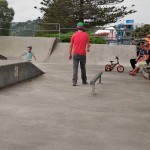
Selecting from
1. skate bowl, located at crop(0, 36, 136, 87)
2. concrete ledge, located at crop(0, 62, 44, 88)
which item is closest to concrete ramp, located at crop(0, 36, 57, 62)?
skate bowl, located at crop(0, 36, 136, 87)

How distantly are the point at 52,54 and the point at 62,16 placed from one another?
2109 cm

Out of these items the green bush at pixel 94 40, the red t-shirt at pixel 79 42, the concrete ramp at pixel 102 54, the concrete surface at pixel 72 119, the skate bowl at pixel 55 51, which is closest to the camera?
the concrete surface at pixel 72 119

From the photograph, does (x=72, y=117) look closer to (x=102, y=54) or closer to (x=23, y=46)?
(x=102, y=54)

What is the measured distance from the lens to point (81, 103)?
329 inches

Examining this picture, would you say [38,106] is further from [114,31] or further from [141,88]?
[114,31]

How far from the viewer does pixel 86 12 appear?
44.8 m

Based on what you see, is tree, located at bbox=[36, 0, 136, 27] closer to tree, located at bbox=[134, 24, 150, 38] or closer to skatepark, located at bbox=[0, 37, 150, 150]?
tree, located at bbox=[134, 24, 150, 38]

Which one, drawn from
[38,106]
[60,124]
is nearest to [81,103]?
[38,106]

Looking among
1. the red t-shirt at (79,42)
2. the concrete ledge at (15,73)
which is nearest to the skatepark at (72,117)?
the concrete ledge at (15,73)

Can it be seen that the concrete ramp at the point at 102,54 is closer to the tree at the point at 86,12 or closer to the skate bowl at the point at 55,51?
the skate bowl at the point at 55,51

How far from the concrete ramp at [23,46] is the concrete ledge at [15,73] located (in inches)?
506

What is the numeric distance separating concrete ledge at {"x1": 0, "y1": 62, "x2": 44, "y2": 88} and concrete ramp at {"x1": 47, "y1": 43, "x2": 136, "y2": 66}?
1181cm

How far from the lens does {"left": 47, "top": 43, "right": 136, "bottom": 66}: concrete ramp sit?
25.0 m

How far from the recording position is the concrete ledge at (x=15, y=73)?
10041 mm
